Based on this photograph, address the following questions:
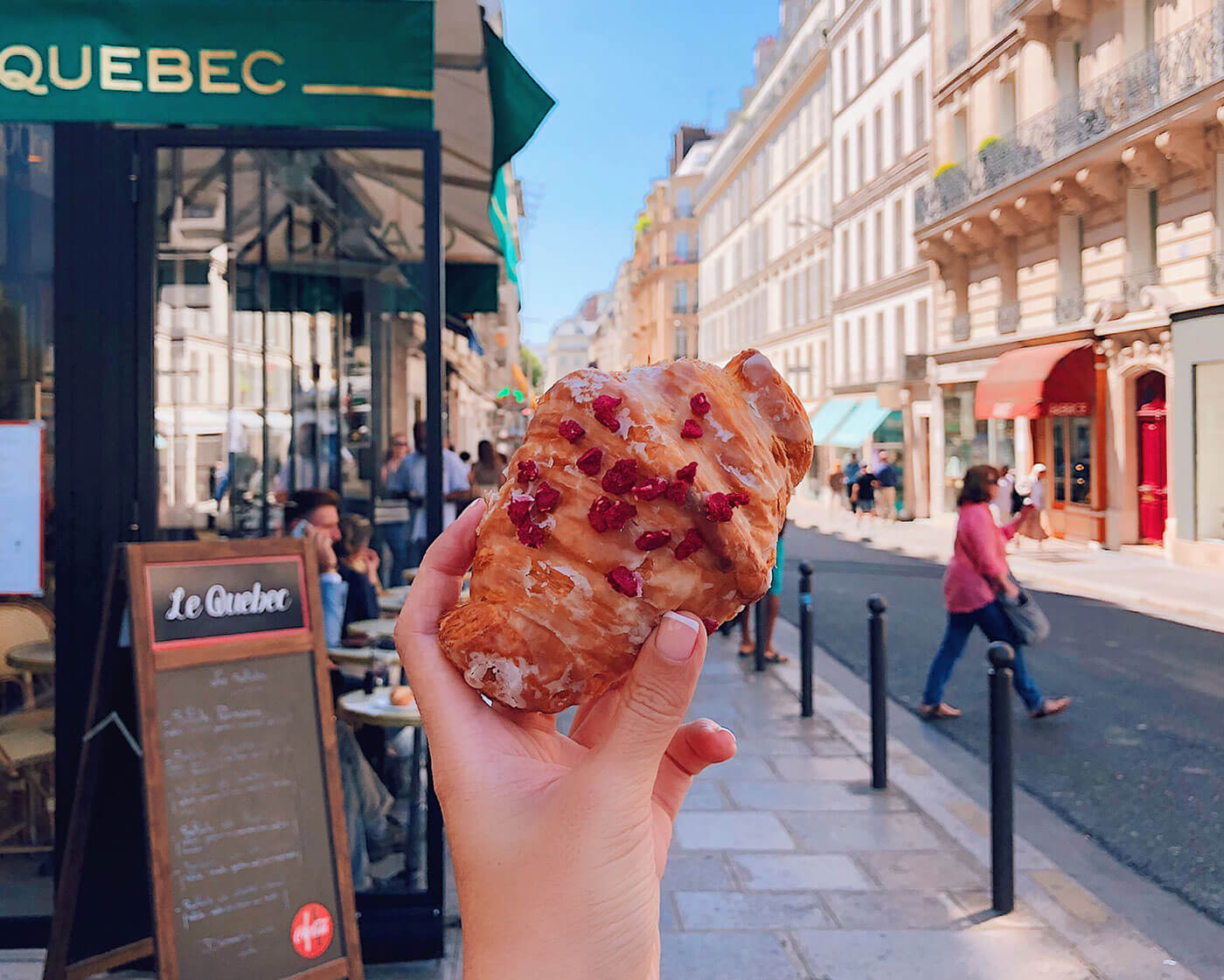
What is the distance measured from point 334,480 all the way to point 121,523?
147 cm

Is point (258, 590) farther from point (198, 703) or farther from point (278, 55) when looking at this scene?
point (278, 55)

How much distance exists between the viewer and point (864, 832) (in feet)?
17.4

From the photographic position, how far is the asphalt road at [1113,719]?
5.34 meters

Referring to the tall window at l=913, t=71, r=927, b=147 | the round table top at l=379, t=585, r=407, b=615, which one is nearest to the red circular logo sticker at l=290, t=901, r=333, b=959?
the round table top at l=379, t=585, r=407, b=615

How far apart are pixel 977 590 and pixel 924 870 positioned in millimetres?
3149

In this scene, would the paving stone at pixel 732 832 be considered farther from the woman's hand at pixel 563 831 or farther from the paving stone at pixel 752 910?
the woman's hand at pixel 563 831

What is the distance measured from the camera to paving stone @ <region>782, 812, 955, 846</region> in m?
5.12

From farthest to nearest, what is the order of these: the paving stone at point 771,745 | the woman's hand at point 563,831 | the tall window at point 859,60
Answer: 1. the tall window at point 859,60
2. the paving stone at point 771,745
3. the woman's hand at point 563,831

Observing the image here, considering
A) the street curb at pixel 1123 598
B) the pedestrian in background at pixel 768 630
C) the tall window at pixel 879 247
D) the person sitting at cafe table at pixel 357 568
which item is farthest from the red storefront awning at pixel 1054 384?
the person sitting at cafe table at pixel 357 568

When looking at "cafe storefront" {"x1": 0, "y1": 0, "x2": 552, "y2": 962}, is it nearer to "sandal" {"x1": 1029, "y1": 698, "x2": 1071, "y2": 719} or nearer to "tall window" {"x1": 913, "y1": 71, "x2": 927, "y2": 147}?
"sandal" {"x1": 1029, "y1": 698, "x2": 1071, "y2": 719}

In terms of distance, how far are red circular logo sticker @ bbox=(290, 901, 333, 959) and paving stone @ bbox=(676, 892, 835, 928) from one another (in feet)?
5.55

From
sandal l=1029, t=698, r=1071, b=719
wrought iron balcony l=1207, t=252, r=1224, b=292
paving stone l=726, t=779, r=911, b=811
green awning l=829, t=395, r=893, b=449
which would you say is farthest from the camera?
green awning l=829, t=395, r=893, b=449

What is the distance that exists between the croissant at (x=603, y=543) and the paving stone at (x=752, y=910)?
122 inches

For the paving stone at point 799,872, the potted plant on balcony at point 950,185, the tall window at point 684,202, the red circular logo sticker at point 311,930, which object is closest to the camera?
the red circular logo sticker at point 311,930
